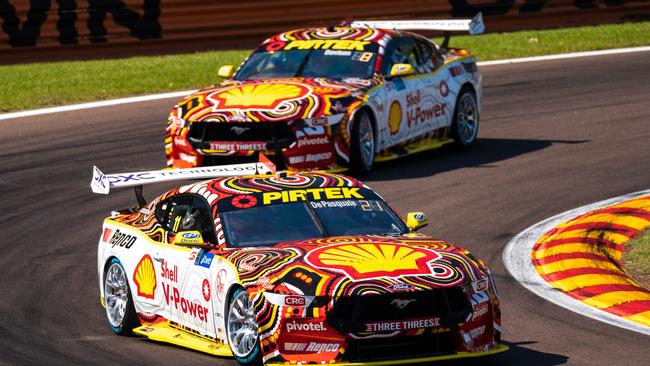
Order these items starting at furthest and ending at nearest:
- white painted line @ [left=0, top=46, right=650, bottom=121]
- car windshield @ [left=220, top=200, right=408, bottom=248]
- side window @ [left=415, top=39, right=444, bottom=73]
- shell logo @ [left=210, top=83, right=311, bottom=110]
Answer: white painted line @ [left=0, top=46, right=650, bottom=121], side window @ [left=415, top=39, right=444, bottom=73], shell logo @ [left=210, top=83, right=311, bottom=110], car windshield @ [left=220, top=200, right=408, bottom=248]

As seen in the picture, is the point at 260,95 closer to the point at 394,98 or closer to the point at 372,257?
the point at 394,98

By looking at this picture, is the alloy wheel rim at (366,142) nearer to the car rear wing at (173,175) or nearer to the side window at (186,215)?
the car rear wing at (173,175)

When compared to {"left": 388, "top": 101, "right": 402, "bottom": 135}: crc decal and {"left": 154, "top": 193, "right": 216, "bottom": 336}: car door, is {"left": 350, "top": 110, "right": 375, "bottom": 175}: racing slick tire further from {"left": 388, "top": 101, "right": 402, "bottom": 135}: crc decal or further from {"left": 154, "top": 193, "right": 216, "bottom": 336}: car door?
{"left": 154, "top": 193, "right": 216, "bottom": 336}: car door

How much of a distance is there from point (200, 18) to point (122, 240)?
15.3m

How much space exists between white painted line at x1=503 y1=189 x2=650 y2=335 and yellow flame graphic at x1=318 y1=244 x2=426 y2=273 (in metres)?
2.03

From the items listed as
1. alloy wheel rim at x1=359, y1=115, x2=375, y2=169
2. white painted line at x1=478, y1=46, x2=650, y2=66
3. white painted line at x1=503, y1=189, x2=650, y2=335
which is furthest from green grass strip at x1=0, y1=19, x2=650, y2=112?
white painted line at x1=503, y1=189, x2=650, y2=335

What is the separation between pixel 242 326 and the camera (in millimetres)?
8836

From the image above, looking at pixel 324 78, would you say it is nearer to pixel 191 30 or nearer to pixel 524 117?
pixel 524 117

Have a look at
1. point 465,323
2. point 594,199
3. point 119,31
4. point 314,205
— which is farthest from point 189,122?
point 119,31

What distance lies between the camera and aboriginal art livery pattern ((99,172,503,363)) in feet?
27.5

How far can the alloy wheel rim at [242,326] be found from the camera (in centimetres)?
869

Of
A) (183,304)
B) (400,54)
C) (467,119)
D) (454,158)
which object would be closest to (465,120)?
(467,119)

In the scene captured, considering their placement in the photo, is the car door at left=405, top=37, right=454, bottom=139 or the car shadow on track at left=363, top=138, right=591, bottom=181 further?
the car door at left=405, top=37, right=454, bottom=139

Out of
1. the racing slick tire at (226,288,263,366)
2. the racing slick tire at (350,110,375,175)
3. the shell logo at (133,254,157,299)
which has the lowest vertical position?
the racing slick tire at (350,110,375,175)
